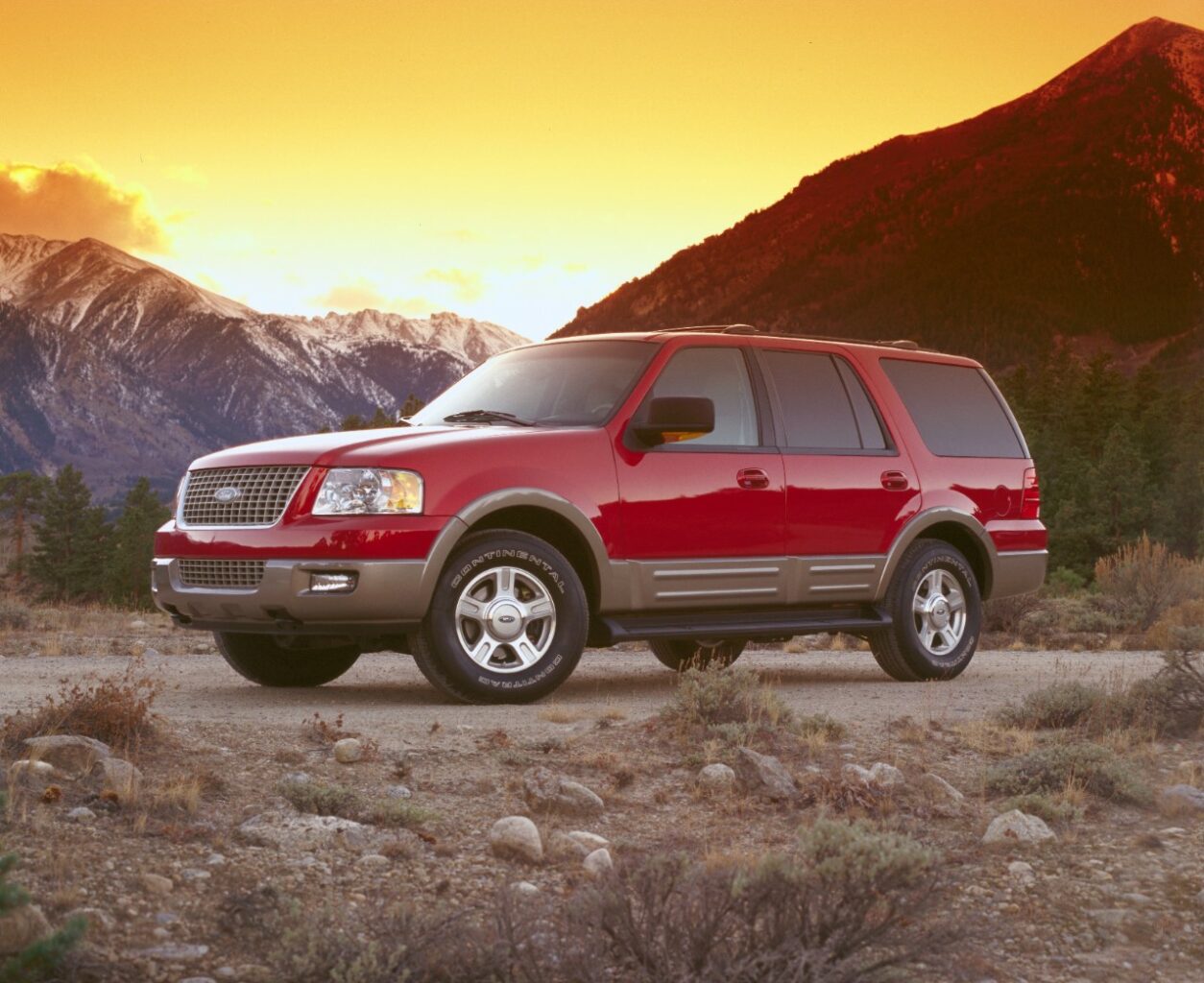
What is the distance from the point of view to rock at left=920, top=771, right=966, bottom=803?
264 inches

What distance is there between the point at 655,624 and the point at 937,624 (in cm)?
262

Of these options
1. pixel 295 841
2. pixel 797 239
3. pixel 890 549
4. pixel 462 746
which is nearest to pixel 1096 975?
pixel 295 841

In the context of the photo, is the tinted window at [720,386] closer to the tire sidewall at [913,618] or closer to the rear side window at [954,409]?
the rear side window at [954,409]

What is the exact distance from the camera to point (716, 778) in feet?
→ 22.0

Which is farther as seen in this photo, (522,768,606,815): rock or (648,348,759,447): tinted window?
(648,348,759,447): tinted window

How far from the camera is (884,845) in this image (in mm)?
4371

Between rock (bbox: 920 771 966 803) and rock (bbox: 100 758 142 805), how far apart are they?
3212 mm

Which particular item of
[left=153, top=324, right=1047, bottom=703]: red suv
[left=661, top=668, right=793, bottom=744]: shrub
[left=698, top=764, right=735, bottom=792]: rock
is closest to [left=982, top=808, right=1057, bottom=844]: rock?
[left=698, top=764, right=735, bottom=792]: rock

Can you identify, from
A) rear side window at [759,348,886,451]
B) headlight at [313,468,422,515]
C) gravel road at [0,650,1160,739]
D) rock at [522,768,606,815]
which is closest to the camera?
rock at [522,768,606,815]

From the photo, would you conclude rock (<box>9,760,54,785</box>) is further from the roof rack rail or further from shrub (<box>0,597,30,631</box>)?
shrub (<box>0,597,30,631</box>)

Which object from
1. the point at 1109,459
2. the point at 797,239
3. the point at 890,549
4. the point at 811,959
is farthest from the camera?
the point at 797,239

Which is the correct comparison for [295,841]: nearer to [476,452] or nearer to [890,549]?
[476,452]

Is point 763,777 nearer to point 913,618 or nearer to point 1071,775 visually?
point 1071,775

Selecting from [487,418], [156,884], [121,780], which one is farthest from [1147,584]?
[156,884]
